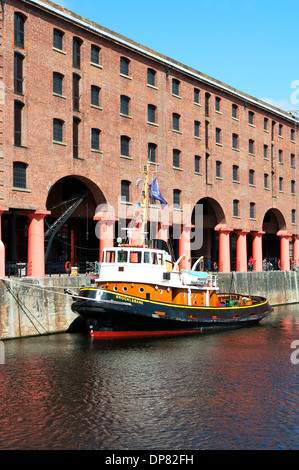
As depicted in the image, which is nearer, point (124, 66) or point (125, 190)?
point (125, 190)

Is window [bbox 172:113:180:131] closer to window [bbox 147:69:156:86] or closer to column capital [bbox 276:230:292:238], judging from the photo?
window [bbox 147:69:156:86]

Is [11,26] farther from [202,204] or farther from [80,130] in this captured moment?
[202,204]

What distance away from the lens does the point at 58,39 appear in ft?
127

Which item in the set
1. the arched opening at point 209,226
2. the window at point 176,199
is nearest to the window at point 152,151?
the window at point 176,199

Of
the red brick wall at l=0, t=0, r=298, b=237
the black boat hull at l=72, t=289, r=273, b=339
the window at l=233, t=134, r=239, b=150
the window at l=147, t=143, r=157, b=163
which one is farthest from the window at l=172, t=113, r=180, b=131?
the black boat hull at l=72, t=289, r=273, b=339

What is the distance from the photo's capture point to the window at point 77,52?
39.8 meters

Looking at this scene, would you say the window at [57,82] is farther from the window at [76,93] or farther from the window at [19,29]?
the window at [19,29]

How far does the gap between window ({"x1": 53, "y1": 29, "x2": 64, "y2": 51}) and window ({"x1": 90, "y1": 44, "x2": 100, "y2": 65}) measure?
112 inches

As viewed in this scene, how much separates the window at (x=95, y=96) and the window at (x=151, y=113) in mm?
5547

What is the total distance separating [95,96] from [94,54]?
9.93ft

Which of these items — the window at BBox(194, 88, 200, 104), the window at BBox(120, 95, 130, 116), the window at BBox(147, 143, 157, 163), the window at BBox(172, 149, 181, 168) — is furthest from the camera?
the window at BBox(194, 88, 200, 104)

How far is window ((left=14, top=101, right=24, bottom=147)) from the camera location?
116 feet

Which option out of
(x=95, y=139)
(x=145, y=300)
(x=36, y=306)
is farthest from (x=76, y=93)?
(x=145, y=300)

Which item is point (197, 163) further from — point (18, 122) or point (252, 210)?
point (18, 122)
